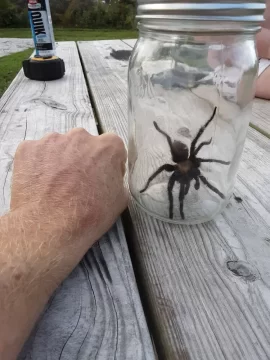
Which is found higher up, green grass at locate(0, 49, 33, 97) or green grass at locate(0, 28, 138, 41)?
green grass at locate(0, 49, 33, 97)

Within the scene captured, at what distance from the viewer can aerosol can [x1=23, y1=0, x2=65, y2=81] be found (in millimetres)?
989

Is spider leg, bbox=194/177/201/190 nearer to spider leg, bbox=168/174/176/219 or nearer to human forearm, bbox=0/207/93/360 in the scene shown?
spider leg, bbox=168/174/176/219

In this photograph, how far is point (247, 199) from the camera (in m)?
0.50

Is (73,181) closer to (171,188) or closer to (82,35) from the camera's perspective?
(171,188)

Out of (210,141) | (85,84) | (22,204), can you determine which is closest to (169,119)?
(210,141)

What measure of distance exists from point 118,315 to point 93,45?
1648 millimetres

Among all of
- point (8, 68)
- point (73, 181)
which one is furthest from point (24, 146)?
point (8, 68)

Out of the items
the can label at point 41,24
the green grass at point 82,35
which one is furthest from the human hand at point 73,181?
the green grass at point 82,35

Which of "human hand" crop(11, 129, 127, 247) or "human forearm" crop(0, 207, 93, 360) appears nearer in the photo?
"human forearm" crop(0, 207, 93, 360)

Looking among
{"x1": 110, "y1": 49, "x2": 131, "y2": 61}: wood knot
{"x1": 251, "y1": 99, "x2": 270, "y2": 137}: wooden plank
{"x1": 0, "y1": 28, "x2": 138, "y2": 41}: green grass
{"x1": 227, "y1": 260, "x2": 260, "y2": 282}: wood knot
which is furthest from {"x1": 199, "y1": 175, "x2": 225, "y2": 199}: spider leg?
{"x1": 0, "y1": 28, "x2": 138, "y2": 41}: green grass

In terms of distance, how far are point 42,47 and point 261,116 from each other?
632 mm

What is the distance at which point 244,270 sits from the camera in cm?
38

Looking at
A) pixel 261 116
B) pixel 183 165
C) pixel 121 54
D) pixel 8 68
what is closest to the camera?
pixel 183 165

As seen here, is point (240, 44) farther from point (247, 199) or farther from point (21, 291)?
point (21, 291)
